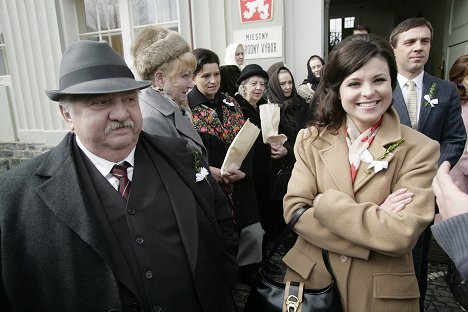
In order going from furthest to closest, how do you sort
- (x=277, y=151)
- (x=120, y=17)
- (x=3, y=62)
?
(x=3, y=62), (x=120, y=17), (x=277, y=151)

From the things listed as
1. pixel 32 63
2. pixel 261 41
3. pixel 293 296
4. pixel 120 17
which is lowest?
pixel 293 296

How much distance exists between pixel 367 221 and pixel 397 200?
0.17 meters

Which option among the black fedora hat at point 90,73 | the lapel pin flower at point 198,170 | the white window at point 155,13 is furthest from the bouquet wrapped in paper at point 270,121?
the white window at point 155,13

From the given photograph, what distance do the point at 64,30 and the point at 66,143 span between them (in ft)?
20.2

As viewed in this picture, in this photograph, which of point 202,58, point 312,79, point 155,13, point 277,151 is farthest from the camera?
point 155,13

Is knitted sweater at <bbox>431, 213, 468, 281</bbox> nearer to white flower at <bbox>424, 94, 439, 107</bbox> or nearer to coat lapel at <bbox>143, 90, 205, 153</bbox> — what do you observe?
coat lapel at <bbox>143, 90, 205, 153</bbox>

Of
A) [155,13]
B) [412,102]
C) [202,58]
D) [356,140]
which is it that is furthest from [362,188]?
[155,13]

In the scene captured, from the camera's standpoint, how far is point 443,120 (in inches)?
95.5

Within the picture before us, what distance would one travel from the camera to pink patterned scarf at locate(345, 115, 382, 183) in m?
1.59

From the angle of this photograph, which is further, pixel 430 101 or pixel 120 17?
pixel 120 17

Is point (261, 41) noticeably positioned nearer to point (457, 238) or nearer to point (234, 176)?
point (234, 176)

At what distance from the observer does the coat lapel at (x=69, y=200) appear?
1186 millimetres

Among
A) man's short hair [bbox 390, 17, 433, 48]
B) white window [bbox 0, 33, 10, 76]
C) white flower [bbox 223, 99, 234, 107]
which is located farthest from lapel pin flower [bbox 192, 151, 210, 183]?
white window [bbox 0, 33, 10, 76]

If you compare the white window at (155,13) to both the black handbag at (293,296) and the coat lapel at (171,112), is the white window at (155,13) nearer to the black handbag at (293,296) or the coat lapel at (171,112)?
the coat lapel at (171,112)
